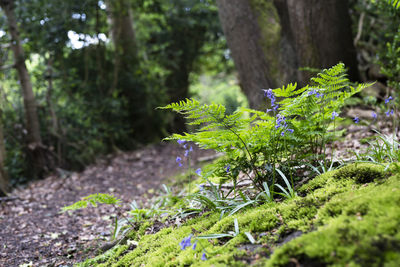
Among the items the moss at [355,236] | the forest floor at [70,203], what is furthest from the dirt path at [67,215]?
the moss at [355,236]

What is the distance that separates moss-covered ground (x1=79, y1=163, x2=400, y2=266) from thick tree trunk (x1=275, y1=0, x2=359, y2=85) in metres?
2.96

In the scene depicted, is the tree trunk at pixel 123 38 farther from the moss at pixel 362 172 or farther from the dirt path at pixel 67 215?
the moss at pixel 362 172

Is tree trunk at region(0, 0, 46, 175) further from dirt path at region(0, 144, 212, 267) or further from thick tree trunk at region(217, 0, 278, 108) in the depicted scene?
thick tree trunk at region(217, 0, 278, 108)

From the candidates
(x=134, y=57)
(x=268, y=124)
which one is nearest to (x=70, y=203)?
(x=268, y=124)

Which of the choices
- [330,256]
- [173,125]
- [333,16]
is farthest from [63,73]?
[330,256]

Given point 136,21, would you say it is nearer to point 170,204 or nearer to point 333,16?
point 333,16

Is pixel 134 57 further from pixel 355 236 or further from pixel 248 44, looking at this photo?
pixel 355 236

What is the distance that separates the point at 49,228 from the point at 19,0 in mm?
5263

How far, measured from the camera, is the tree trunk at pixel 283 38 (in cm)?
475

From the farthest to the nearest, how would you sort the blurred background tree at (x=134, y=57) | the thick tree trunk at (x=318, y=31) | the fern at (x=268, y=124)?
the blurred background tree at (x=134, y=57)
the thick tree trunk at (x=318, y=31)
the fern at (x=268, y=124)

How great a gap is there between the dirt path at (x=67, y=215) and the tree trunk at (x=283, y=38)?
2.20m

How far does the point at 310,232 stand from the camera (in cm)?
163

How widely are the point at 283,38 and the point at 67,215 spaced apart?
4.36 m

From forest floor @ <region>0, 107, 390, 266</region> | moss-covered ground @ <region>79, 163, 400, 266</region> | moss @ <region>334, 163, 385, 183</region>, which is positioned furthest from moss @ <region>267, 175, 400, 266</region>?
forest floor @ <region>0, 107, 390, 266</region>
